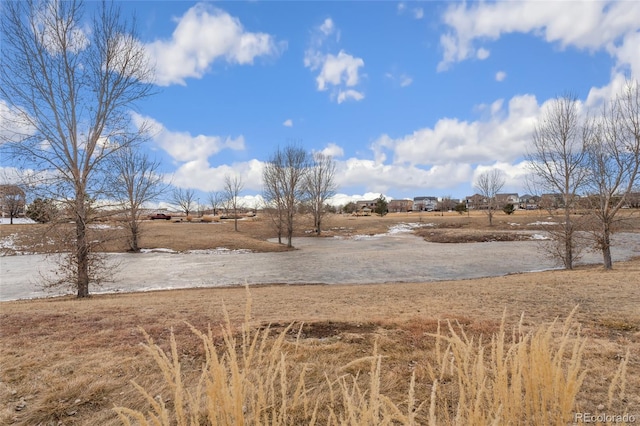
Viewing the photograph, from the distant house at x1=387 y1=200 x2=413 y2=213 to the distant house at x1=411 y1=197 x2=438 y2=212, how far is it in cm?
221

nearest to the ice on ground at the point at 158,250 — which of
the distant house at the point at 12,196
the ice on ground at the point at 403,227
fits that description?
the distant house at the point at 12,196

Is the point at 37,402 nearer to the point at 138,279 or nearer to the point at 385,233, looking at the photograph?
the point at 138,279

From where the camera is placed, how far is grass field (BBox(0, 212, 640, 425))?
3.52 meters

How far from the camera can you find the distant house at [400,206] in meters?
132

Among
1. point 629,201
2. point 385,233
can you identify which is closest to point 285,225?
point 385,233

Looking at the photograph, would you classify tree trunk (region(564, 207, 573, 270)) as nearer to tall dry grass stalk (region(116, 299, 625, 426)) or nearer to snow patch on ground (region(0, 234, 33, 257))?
tall dry grass stalk (region(116, 299, 625, 426))

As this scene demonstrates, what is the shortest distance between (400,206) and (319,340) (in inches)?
5209

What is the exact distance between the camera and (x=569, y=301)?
27.2 ft

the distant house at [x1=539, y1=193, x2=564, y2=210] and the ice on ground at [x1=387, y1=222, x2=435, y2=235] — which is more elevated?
the distant house at [x1=539, y1=193, x2=564, y2=210]

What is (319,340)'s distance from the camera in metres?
5.30

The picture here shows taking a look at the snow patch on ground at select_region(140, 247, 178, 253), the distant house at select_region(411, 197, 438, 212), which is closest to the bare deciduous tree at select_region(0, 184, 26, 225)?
the snow patch on ground at select_region(140, 247, 178, 253)

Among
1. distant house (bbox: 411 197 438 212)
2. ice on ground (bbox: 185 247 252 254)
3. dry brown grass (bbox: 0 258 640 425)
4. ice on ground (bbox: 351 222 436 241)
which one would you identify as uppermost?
distant house (bbox: 411 197 438 212)

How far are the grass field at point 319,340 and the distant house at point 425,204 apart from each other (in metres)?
122

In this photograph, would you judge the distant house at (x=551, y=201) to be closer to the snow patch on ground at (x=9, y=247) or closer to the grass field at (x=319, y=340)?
the grass field at (x=319, y=340)
